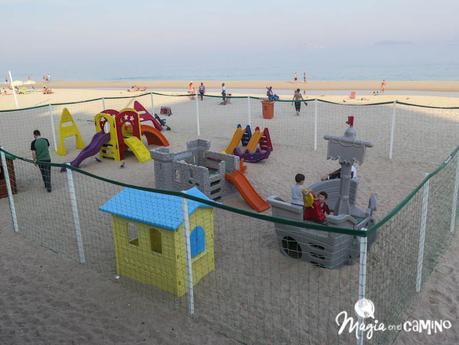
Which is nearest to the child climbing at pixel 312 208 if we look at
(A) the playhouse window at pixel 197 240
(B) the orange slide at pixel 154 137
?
(A) the playhouse window at pixel 197 240

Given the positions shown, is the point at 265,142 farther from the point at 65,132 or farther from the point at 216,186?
the point at 65,132

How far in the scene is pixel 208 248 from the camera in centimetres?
651

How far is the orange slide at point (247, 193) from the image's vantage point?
30.2 feet

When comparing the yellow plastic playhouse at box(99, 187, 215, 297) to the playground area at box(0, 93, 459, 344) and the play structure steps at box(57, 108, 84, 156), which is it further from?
the play structure steps at box(57, 108, 84, 156)

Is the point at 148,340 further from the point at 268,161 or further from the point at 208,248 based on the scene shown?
the point at 268,161

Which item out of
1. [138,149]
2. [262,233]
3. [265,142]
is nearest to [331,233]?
[262,233]

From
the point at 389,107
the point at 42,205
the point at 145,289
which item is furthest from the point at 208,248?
the point at 389,107

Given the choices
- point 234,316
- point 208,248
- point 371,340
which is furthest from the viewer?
point 208,248

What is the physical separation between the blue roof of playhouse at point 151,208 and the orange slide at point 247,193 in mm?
2864

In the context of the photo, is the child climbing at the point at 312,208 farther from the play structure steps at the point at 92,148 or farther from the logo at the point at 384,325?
the play structure steps at the point at 92,148

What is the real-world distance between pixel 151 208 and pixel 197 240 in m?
0.85

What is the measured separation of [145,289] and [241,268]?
153 cm

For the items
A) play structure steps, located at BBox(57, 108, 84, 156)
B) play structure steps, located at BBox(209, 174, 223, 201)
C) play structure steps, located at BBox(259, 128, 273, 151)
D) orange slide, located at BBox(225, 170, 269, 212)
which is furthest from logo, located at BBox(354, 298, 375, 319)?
play structure steps, located at BBox(57, 108, 84, 156)

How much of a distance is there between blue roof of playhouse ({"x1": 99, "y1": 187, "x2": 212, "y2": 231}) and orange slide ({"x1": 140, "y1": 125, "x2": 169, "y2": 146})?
885cm
